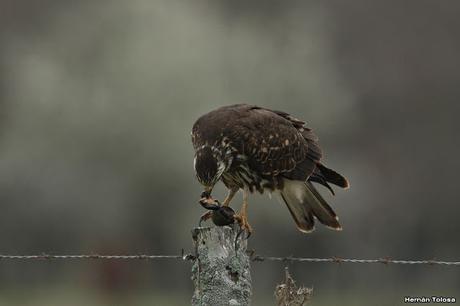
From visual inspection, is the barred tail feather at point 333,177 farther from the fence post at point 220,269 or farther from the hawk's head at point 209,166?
the fence post at point 220,269

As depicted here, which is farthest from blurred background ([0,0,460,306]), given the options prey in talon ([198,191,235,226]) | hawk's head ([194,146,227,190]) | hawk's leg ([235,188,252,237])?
prey in talon ([198,191,235,226])

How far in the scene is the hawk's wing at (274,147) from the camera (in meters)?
10.4

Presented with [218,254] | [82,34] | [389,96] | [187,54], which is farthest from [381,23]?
[218,254]

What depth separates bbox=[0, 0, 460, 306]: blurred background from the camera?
28.1 m

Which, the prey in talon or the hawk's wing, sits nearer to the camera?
the prey in talon

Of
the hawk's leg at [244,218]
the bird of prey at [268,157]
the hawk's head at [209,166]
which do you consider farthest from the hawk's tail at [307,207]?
the hawk's head at [209,166]

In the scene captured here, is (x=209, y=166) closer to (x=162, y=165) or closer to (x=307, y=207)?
(x=307, y=207)

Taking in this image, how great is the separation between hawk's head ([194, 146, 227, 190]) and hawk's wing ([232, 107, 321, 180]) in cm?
37

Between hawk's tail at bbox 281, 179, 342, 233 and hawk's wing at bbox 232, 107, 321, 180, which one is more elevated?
hawk's wing at bbox 232, 107, 321, 180

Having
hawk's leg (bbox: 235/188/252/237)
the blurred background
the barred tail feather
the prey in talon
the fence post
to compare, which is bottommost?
the fence post

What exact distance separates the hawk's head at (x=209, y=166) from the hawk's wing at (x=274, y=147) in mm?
373

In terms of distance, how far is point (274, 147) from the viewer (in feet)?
34.4

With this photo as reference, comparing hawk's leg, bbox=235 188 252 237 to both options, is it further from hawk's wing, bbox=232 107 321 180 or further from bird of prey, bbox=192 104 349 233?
hawk's wing, bbox=232 107 321 180

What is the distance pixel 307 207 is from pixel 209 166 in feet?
3.30
